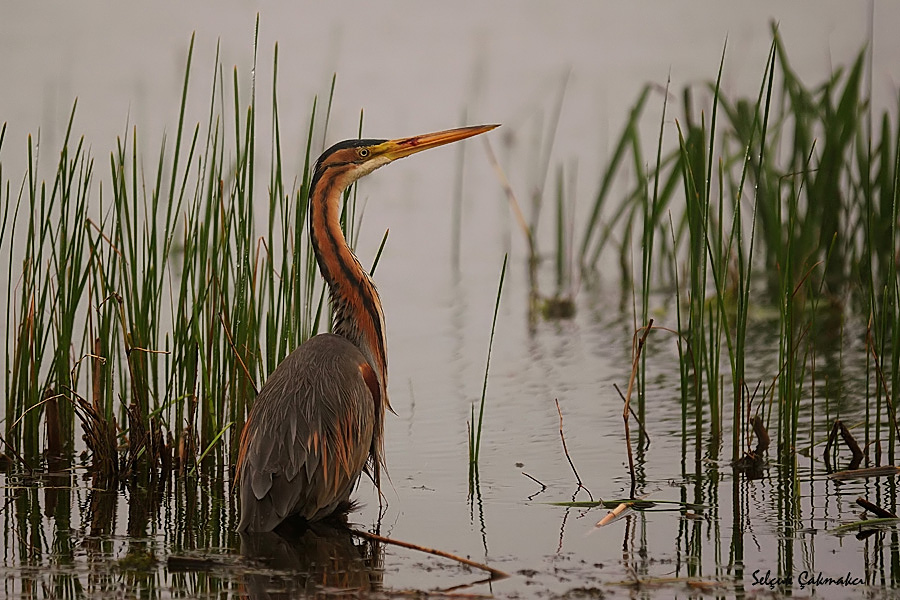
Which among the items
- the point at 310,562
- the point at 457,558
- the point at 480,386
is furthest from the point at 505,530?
the point at 480,386

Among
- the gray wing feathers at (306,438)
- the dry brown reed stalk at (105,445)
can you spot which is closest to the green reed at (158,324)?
the dry brown reed stalk at (105,445)

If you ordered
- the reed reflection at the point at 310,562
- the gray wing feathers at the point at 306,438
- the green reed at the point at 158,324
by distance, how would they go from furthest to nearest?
the green reed at the point at 158,324, the gray wing feathers at the point at 306,438, the reed reflection at the point at 310,562

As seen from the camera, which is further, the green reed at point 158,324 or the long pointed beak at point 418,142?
the long pointed beak at point 418,142

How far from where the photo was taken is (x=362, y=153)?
15.8 feet

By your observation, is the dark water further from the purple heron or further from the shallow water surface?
the purple heron

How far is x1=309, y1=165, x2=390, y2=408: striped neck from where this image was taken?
470 centimetres

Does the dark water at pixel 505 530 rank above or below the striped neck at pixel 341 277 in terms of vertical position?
below

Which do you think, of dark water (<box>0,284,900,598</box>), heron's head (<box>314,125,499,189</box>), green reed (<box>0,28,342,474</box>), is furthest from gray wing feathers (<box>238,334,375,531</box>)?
heron's head (<box>314,125,499,189</box>)

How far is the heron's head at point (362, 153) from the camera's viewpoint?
4797 mm

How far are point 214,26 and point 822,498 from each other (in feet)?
44.9

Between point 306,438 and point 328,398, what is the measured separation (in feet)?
0.58

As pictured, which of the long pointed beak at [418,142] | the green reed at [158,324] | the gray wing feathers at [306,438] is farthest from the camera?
the long pointed beak at [418,142]

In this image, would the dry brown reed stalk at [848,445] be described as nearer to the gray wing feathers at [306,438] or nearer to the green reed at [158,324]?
the gray wing feathers at [306,438]

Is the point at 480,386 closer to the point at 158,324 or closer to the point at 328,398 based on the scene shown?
the point at 158,324
